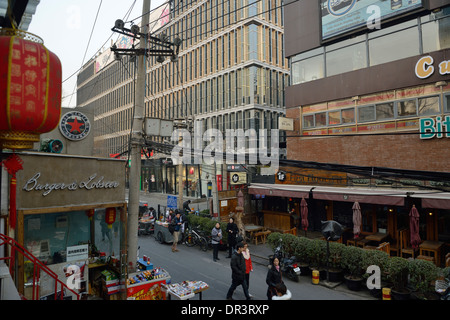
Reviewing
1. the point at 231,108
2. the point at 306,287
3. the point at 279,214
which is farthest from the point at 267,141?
the point at 306,287

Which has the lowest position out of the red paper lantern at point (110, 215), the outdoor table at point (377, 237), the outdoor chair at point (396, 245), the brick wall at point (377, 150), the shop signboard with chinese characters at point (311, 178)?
the outdoor chair at point (396, 245)

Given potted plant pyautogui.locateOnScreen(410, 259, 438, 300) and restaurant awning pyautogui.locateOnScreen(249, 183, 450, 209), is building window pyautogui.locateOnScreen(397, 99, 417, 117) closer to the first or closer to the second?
restaurant awning pyautogui.locateOnScreen(249, 183, 450, 209)

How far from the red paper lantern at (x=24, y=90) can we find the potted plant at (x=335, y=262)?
1035cm

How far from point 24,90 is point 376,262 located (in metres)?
10.9

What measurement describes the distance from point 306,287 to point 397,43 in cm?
1317

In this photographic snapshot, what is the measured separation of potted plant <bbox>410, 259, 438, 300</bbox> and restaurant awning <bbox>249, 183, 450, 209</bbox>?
7.57ft

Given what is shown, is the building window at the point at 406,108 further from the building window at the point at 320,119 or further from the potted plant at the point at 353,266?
the potted plant at the point at 353,266

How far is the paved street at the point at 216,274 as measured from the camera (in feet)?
32.8

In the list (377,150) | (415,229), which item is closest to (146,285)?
(415,229)

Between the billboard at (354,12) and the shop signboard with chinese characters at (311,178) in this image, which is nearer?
the billboard at (354,12)

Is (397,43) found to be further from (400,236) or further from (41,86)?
(41,86)

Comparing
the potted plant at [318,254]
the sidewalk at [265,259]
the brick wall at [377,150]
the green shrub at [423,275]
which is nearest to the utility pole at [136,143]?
the sidewalk at [265,259]

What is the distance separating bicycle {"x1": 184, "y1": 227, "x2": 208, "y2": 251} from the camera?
1565 cm

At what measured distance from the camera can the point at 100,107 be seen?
61031mm
